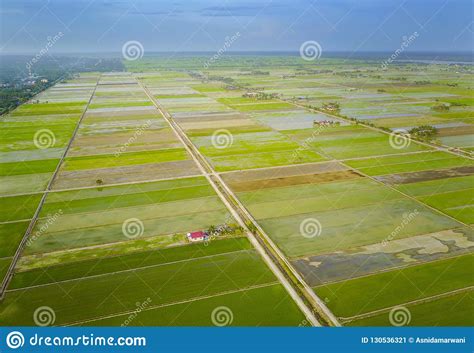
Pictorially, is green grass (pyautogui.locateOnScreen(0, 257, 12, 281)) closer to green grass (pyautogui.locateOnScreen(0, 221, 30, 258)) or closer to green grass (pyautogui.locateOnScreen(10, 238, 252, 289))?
green grass (pyautogui.locateOnScreen(0, 221, 30, 258))

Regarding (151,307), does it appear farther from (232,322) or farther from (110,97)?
(110,97)

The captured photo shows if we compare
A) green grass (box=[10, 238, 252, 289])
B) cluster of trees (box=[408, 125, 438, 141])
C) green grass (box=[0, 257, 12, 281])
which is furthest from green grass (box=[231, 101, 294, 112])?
green grass (box=[0, 257, 12, 281])

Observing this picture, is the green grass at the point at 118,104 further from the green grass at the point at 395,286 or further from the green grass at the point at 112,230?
the green grass at the point at 395,286

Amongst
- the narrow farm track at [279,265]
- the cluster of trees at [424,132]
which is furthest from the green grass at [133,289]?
the cluster of trees at [424,132]

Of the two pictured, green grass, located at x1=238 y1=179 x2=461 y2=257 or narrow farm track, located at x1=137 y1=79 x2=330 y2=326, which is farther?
green grass, located at x1=238 y1=179 x2=461 y2=257

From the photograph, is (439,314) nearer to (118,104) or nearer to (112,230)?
(112,230)

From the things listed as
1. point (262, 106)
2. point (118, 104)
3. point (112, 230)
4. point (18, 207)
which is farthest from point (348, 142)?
point (118, 104)
